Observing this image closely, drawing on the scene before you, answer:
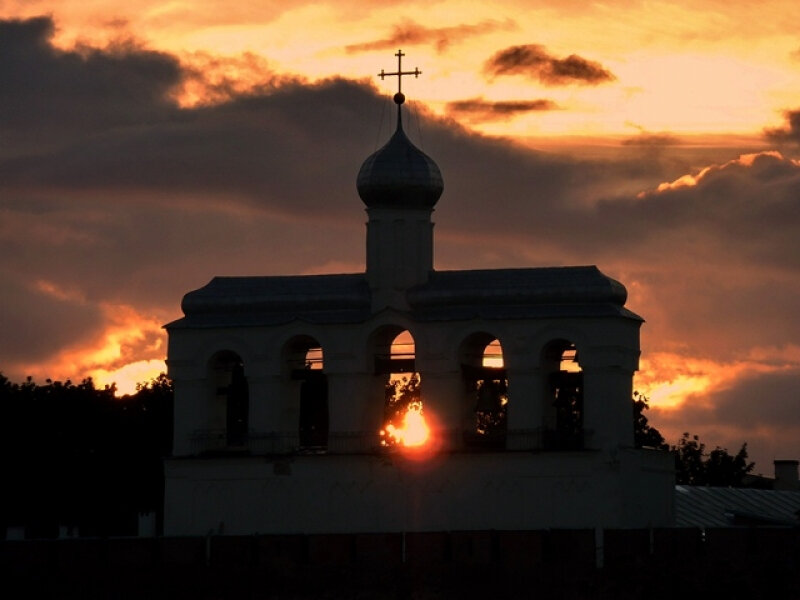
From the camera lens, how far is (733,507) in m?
77.9

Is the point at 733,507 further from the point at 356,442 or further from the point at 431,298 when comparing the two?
the point at 431,298

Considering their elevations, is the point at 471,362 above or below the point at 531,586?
above

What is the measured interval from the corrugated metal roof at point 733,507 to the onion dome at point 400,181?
1104cm

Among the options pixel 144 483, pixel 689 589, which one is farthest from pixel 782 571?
pixel 144 483

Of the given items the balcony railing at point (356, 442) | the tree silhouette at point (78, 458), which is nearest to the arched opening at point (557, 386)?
the balcony railing at point (356, 442)

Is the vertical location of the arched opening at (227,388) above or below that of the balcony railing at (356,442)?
above

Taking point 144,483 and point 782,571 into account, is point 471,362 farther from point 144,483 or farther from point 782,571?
point 144,483

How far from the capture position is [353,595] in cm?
6406

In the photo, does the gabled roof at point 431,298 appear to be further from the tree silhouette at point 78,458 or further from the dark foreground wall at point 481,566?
the tree silhouette at point 78,458

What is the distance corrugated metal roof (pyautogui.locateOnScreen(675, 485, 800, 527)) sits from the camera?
75250mm

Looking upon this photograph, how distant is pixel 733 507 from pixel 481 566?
52.2 feet

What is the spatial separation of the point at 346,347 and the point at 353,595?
7737 millimetres

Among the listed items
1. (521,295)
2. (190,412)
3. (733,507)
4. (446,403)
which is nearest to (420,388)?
(446,403)

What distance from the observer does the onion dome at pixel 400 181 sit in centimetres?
6981
